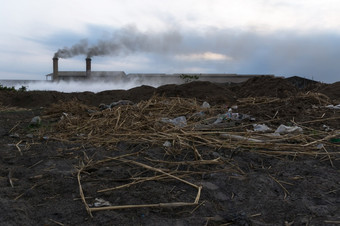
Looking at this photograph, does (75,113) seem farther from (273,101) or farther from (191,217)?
(191,217)

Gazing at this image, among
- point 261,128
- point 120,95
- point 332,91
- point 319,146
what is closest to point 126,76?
point 120,95

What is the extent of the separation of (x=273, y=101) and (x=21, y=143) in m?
4.77

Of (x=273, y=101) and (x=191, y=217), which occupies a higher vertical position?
(x=273, y=101)

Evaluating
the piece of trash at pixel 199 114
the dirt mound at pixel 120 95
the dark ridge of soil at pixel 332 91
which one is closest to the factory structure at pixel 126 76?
the dirt mound at pixel 120 95

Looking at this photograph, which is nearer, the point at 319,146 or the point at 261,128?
the point at 319,146

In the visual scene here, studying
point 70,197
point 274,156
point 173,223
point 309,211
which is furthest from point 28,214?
point 274,156

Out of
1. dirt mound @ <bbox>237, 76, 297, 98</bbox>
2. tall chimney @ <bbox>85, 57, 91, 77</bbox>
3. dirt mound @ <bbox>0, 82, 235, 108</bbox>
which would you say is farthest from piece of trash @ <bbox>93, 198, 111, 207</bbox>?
tall chimney @ <bbox>85, 57, 91, 77</bbox>

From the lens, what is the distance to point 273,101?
621cm

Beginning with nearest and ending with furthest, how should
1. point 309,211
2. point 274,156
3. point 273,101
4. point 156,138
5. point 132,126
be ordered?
point 309,211 < point 274,156 < point 156,138 < point 132,126 < point 273,101

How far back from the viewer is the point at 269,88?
9.43 m

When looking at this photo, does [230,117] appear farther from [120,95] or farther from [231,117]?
[120,95]

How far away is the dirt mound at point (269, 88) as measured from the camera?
8.69 m

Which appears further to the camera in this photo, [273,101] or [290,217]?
[273,101]

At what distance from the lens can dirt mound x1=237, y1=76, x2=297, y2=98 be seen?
8.69 meters
